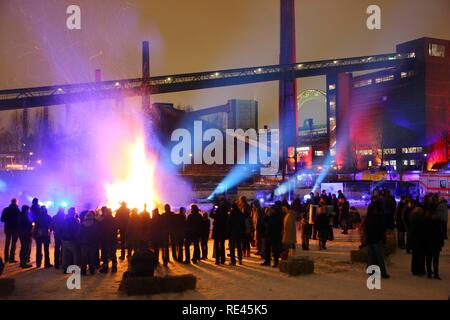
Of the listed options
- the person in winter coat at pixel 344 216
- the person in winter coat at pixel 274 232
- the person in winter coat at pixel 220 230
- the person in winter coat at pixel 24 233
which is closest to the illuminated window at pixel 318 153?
the person in winter coat at pixel 344 216

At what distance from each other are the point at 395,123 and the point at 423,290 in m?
75.3

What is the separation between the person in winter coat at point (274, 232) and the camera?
10.9 m

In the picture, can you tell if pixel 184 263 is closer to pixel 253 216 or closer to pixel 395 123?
pixel 253 216

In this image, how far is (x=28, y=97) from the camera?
60.6 meters

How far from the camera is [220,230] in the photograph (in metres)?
11.2

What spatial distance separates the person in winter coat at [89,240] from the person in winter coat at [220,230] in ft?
8.95

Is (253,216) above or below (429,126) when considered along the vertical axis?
below

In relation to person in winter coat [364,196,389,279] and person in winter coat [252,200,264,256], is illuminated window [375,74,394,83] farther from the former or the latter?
person in winter coat [364,196,389,279]

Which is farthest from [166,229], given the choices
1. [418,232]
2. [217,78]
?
[217,78]

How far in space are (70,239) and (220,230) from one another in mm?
3375

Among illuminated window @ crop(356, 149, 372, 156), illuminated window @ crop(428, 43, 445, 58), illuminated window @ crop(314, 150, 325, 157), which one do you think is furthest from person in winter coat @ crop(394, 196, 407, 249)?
illuminated window @ crop(314, 150, 325, 157)

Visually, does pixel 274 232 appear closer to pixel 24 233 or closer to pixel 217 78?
pixel 24 233

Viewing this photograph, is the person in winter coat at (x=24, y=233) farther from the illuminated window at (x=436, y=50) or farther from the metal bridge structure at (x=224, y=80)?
the illuminated window at (x=436, y=50)
